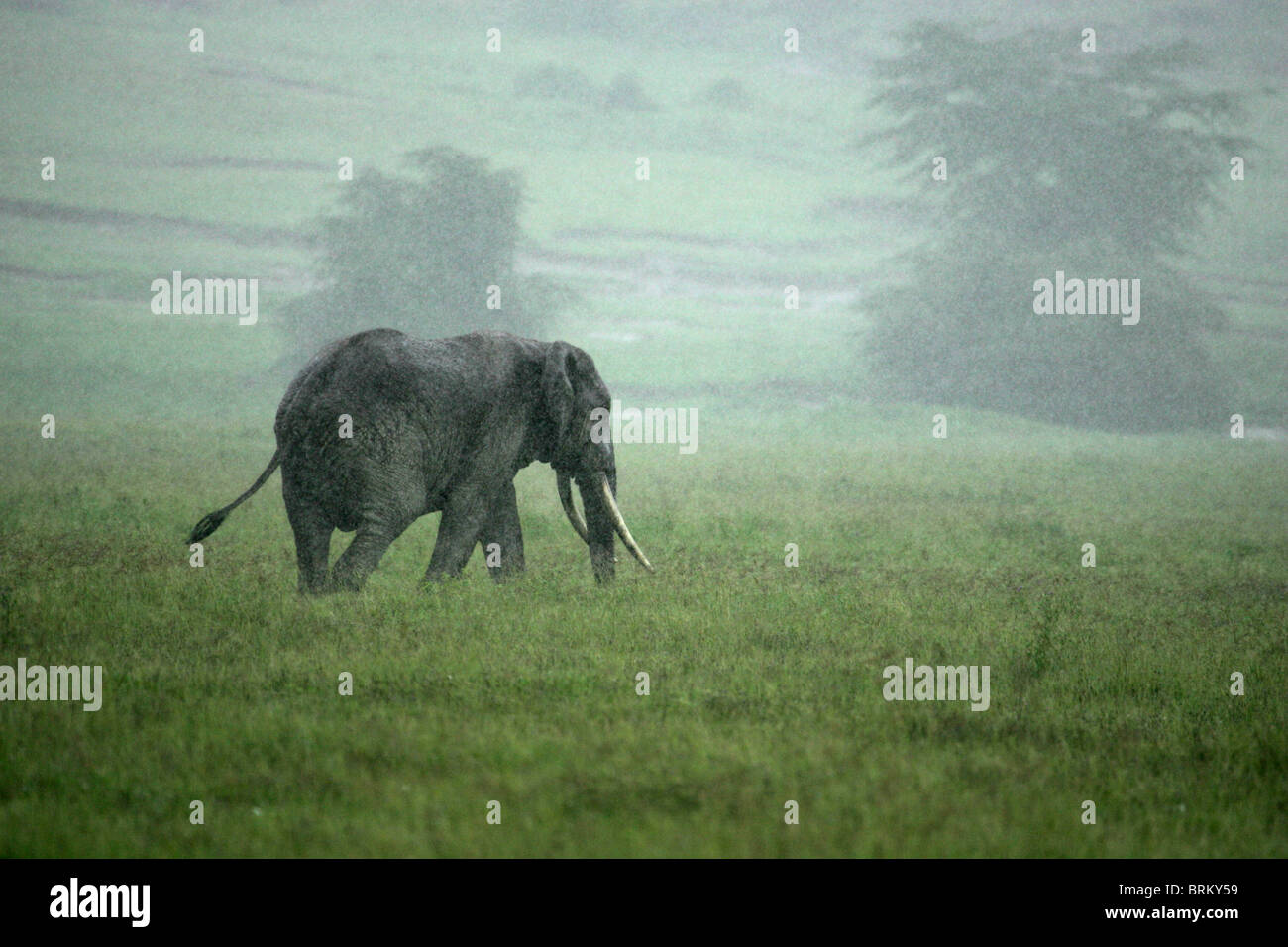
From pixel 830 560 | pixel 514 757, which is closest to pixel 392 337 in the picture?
pixel 514 757

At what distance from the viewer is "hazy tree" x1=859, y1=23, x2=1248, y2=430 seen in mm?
51219

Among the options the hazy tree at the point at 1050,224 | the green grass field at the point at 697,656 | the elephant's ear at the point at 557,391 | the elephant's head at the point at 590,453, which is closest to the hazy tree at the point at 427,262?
the green grass field at the point at 697,656

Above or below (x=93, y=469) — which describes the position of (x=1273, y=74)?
above

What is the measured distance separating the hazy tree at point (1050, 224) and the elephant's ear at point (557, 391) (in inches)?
1644

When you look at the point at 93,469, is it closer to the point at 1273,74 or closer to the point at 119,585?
the point at 119,585

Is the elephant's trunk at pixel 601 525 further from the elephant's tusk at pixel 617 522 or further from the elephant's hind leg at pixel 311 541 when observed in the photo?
the elephant's hind leg at pixel 311 541

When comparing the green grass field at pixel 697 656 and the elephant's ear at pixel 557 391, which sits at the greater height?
the elephant's ear at pixel 557 391

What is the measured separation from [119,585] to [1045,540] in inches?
492

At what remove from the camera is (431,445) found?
11.8 metres

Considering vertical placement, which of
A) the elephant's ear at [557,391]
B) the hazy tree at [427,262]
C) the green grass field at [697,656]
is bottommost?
the green grass field at [697,656]

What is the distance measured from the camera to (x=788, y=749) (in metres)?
7.35

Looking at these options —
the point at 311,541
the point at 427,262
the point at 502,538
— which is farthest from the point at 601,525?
the point at 427,262

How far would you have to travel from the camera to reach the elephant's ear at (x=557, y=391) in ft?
42.1

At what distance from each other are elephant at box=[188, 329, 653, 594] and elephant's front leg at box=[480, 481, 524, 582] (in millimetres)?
15
